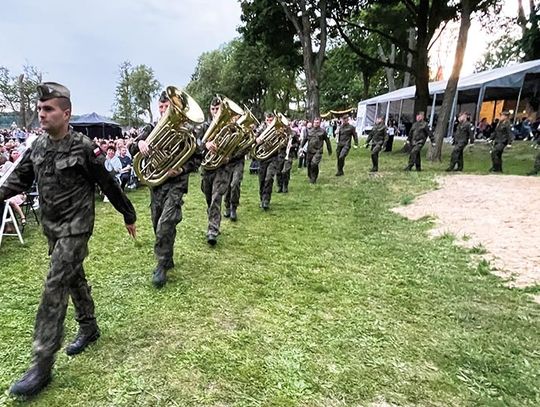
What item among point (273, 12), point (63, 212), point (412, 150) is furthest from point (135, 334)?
point (273, 12)

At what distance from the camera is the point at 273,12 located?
1791 cm

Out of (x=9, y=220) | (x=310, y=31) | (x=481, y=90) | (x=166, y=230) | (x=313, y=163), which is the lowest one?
(x=9, y=220)

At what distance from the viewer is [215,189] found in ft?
19.8

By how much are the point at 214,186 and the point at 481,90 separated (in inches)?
604

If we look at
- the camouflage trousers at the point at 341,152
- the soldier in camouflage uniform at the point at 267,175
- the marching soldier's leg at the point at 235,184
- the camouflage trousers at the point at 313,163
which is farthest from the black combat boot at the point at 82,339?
the camouflage trousers at the point at 341,152

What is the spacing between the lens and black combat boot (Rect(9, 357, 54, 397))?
8.47 feet

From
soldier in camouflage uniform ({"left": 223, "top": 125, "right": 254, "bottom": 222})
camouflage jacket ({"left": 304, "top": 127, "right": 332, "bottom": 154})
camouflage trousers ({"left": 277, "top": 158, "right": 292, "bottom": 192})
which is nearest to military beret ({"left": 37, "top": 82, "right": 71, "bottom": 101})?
soldier in camouflage uniform ({"left": 223, "top": 125, "right": 254, "bottom": 222})

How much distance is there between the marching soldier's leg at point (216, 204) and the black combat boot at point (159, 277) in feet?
4.87

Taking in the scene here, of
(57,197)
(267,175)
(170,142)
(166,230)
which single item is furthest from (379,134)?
(57,197)

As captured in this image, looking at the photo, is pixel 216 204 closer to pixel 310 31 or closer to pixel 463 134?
pixel 463 134

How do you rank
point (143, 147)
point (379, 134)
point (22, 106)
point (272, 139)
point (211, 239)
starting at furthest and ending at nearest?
point (22, 106) < point (379, 134) < point (272, 139) < point (211, 239) < point (143, 147)

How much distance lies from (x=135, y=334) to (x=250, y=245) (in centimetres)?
275

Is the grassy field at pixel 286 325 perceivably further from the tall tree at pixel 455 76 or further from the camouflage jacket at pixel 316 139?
the tall tree at pixel 455 76

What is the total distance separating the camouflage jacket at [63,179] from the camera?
277cm
